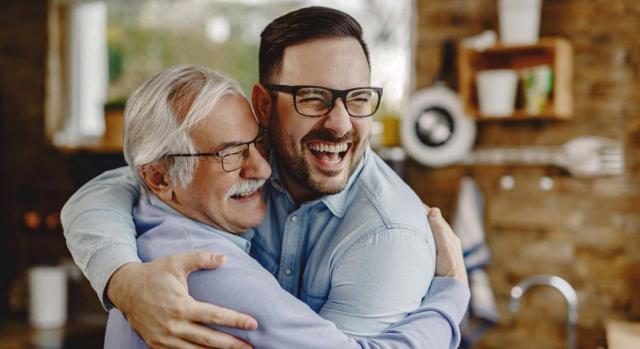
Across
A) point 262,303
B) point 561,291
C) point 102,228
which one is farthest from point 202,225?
point 561,291

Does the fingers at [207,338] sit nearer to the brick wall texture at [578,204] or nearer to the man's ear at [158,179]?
the man's ear at [158,179]

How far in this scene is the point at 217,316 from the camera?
3.77 ft

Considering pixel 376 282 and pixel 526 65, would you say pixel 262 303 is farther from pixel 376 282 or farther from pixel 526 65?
pixel 526 65

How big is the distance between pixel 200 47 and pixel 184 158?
322 cm

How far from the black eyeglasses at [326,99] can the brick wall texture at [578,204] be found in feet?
7.07

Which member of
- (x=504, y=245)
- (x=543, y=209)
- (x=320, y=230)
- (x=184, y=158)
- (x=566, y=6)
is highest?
(x=566, y=6)

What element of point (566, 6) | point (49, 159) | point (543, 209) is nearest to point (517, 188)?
point (543, 209)

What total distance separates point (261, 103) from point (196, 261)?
1.61 ft

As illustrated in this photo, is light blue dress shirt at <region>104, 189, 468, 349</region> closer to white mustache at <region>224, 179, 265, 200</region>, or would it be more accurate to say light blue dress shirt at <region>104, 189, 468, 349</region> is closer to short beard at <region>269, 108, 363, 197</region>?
white mustache at <region>224, 179, 265, 200</region>

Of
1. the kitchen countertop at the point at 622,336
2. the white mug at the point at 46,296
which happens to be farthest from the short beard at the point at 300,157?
the white mug at the point at 46,296

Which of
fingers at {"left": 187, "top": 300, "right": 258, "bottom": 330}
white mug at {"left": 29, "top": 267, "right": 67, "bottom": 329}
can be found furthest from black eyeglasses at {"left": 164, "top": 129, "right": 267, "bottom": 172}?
white mug at {"left": 29, "top": 267, "right": 67, "bottom": 329}

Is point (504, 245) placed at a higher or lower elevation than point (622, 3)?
lower

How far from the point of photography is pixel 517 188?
3410mm

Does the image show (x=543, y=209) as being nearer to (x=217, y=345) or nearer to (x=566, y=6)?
(x=566, y=6)
